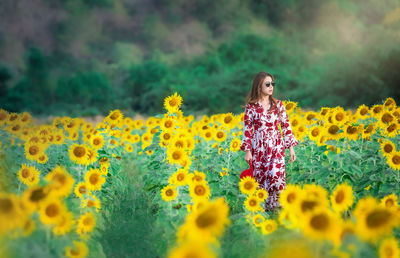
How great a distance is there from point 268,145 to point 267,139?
0.06 meters

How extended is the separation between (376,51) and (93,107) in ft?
48.6

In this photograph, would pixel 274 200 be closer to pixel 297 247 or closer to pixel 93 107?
pixel 297 247

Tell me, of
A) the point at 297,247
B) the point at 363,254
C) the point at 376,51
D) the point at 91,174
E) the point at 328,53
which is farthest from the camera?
the point at 328,53

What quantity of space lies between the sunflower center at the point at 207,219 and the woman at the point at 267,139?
2.24m

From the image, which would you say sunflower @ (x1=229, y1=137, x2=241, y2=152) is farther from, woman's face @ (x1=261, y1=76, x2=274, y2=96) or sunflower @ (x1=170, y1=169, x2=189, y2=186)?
sunflower @ (x1=170, y1=169, x2=189, y2=186)

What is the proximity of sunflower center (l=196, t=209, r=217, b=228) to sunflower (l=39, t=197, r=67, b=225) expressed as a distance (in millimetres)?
734

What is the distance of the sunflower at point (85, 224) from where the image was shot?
8.19ft

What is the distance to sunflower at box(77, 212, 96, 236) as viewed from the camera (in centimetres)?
250

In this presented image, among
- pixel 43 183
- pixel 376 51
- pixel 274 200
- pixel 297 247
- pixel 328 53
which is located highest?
pixel 328 53

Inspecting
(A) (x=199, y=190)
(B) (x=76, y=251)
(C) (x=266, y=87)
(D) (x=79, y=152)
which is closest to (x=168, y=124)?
(D) (x=79, y=152)

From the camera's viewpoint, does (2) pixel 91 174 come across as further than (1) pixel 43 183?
Yes

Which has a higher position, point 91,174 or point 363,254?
point 91,174

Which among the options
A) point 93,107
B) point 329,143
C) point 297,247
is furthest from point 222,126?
point 93,107

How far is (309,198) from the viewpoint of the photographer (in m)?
1.76
